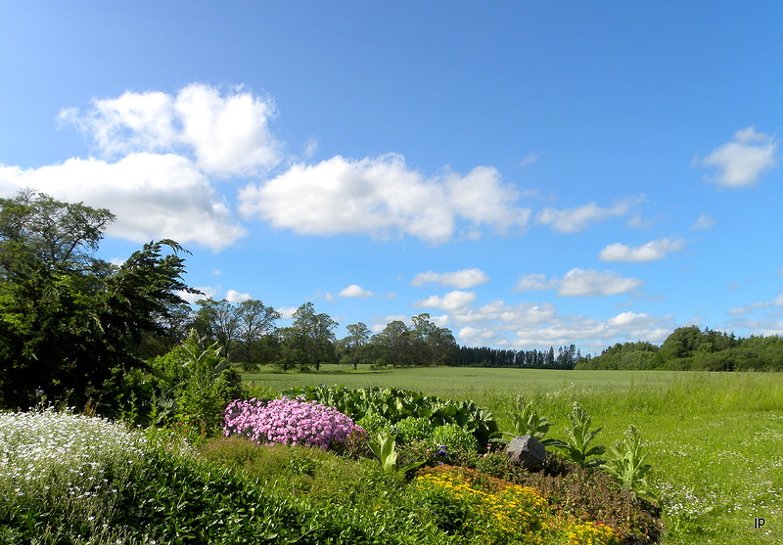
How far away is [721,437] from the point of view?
11.3 m

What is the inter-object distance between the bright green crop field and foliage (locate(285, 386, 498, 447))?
49.0 inches

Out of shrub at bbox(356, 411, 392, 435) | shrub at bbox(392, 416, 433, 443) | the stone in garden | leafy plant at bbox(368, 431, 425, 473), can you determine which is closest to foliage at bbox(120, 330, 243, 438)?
shrub at bbox(356, 411, 392, 435)

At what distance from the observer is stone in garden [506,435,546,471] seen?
7.08m

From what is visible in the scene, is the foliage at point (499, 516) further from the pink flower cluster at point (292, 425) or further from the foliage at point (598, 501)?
the pink flower cluster at point (292, 425)

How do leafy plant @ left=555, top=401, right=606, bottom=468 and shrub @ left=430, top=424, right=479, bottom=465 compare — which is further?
leafy plant @ left=555, top=401, right=606, bottom=468

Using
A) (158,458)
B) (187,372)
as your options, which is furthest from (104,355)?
(158,458)

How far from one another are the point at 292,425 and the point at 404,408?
266 centimetres

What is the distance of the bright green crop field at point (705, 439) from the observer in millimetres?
6184

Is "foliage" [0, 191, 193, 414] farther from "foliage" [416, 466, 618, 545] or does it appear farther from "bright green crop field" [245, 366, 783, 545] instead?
"foliage" [416, 466, 618, 545]

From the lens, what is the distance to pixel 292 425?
679 centimetres

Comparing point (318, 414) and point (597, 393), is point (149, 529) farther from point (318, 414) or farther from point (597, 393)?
point (597, 393)

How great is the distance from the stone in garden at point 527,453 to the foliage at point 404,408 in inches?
33.8

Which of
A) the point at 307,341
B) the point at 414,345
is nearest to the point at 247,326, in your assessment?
the point at 307,341

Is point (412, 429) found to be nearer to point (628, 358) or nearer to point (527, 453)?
point (527, 453)
